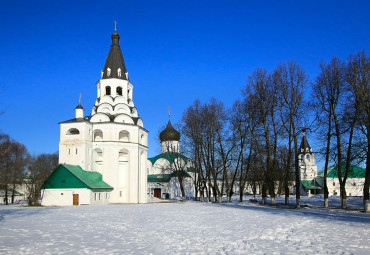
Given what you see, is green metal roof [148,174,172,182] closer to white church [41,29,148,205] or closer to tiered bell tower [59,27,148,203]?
tiered bell tower [59,27,148,203]

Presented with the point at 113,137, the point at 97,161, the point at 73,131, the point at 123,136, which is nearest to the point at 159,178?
the point at 123,136


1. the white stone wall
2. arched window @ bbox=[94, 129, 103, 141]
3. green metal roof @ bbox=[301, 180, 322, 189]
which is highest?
arched window @ bbox=[94, 129, 103, 141]

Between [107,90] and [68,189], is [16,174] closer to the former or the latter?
[68,189]

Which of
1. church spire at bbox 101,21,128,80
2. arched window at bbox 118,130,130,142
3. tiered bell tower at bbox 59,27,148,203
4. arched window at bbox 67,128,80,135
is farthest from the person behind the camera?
arched window at bbox 118,130,130,142

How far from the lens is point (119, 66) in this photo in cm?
4384

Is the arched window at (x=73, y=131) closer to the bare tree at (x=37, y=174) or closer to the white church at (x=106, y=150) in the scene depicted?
the white church at (x=106, y=150)

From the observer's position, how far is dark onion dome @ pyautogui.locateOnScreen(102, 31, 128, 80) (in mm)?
43500

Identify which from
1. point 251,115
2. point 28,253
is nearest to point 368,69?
point 251,115

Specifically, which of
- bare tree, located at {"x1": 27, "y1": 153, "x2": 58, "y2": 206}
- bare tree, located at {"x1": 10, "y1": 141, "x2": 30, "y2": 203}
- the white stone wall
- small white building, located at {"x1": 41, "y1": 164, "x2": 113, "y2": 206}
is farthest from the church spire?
bare tree, located at {"x1": 10, "y1": 141, "x2": 30, "y2": 203}

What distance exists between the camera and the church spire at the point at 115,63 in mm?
43469

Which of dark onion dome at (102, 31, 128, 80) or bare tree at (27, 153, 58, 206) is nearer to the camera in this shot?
bare tree at (27, 153, 58, 206)

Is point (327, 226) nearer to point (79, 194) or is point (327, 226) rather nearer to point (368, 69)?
point (368, 69)

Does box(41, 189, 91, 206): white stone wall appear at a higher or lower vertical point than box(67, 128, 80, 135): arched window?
lower

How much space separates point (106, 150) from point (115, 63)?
11165mm
